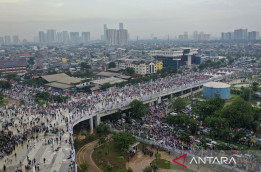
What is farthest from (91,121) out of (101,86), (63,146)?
(101,86)

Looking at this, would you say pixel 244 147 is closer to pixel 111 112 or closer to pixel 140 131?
pixel 140 131

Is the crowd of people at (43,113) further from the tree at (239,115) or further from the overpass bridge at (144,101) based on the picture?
the tree at (239,115)

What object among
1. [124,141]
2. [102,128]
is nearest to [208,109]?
[124,141]

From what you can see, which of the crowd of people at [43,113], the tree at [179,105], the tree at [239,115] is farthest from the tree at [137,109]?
the tree at [239,115]

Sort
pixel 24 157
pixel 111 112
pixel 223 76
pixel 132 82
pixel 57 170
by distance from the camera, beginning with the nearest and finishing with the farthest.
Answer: pixel 57 170 → pixel 24 157 → pixel 111 112 → pixel 132 82 → pixel 223 76

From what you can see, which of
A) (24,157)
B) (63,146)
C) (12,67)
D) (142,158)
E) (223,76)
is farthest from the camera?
(12,67)

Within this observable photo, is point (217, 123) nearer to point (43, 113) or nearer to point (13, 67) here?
point (43, 113)

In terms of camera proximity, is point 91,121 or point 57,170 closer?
point 57,170
